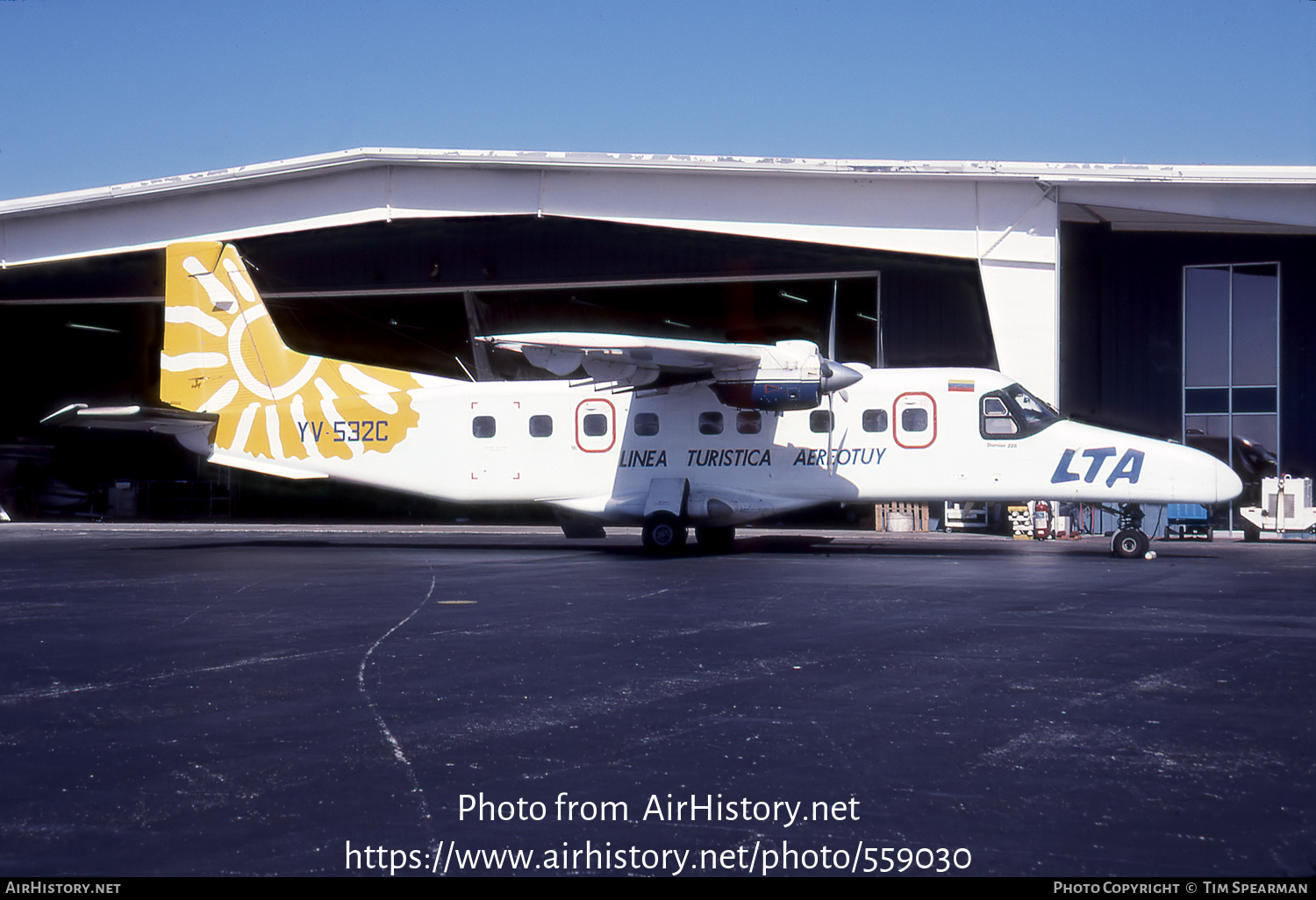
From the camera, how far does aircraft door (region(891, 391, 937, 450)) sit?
55.2ft

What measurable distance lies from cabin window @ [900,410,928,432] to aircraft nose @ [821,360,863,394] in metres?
1.03

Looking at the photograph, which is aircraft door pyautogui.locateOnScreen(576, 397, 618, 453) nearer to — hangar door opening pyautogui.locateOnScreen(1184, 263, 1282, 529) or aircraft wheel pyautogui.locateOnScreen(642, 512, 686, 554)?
aircraft wheel pyautogui.locateOnScreen(642, 512, 686, 554)

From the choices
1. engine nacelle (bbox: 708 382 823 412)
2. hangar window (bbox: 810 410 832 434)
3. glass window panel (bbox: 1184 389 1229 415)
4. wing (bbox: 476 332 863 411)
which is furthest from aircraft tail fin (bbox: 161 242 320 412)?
glass window panel (bbox: 1184 389 1229 415)

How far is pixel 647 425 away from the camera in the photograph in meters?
17.7

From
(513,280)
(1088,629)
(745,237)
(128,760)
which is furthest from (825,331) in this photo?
(128,760)

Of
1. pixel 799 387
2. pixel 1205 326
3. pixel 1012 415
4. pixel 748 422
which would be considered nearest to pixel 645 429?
pixel 748 422

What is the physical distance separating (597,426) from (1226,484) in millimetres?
9956

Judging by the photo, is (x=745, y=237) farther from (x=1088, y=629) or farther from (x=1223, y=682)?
(x=1223, y=682)

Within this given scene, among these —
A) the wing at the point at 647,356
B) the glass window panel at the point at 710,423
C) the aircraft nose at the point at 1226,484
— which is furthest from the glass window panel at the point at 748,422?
the aircraft nose at the point at 1226,484

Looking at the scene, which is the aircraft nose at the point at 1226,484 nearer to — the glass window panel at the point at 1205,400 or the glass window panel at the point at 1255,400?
the glass window panel at the point at 1205,400

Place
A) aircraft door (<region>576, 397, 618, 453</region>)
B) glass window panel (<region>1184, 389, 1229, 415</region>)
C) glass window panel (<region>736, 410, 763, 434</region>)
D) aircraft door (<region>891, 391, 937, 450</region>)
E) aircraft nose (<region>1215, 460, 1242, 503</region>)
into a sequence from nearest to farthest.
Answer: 1. aircraft nose (<region>1215, 460, 1242, 503</region>)
2. aircraft door (<region>891, 391, 937, 450</region>)
3. glass window panel (<region>736, 410, 763, 434</region>)
4. aircraft door (<region>576, 397, 618, 453</region>)
5. glass window panel (<region>1184, 389, 1229, 415</region>)

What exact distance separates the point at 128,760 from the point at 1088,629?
7068 mm

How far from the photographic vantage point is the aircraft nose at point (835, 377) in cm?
1656

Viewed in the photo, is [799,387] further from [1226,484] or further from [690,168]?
[690,168]
